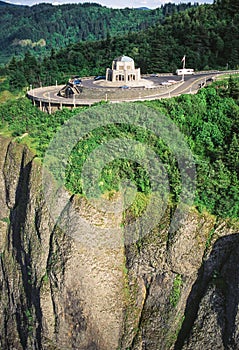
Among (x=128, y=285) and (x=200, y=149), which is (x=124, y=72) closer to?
(x=200, y=149)

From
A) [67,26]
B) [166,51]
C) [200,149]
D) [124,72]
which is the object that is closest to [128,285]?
[200,149]

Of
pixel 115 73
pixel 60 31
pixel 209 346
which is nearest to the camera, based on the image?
pixel 209 346

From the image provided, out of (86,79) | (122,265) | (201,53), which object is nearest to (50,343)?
(122,265)

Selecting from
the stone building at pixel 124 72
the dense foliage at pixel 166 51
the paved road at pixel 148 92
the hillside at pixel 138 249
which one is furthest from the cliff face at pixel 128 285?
the dense foliage at pixel 166 51

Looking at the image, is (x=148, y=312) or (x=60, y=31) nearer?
(x=148, y=312)

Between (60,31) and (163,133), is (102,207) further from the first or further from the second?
(60,31)

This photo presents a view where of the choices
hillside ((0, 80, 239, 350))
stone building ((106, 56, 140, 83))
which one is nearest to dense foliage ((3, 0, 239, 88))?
stone building ((106, 56, 140, 83))

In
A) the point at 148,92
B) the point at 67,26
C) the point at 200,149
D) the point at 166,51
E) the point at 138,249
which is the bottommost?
the point at 138,249
